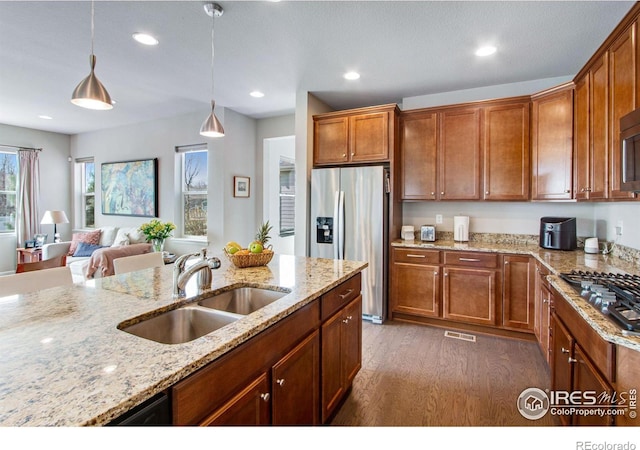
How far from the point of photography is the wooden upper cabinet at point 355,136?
361 cm

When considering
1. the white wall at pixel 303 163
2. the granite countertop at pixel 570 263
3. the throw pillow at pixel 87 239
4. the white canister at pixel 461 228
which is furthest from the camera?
the throw pillow at pixel 87 239

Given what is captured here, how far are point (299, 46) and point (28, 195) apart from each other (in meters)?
6.34

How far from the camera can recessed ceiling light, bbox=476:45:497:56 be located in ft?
8.87

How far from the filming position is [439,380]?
2.38 meters

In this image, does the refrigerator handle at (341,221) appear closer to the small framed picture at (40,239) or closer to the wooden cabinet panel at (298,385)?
the wooden cabinet panel at (298,385)

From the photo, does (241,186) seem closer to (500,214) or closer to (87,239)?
(87,239)

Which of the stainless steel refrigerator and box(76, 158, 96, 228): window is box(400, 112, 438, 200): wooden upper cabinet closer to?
the stainless steel refrigerator

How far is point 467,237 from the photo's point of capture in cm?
367

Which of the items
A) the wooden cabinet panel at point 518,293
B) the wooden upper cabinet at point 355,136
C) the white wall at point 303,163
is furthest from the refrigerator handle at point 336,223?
the wooden cabinet panel at point 518,293

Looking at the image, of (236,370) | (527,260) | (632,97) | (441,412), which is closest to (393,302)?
(527,260)

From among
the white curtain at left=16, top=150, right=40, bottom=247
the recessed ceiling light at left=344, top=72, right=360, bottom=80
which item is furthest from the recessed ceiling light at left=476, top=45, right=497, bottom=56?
the white curtain at left=16, top=150, right=40, bottom=247

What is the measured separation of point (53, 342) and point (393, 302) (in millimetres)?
3138

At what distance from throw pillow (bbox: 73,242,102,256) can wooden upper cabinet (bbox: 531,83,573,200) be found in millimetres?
6490

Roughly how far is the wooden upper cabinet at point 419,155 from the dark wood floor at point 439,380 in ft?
5.17
